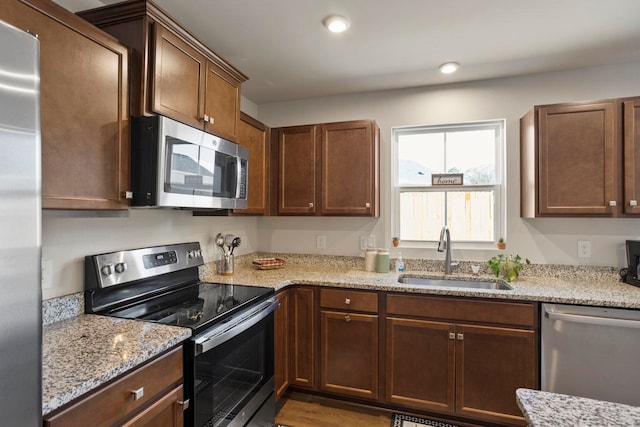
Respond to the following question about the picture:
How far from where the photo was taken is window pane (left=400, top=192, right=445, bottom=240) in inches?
115

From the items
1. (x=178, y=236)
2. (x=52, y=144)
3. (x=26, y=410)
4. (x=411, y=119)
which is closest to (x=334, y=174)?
(x=411, y=119)

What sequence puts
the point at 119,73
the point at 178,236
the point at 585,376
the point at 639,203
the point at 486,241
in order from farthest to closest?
the point at 486,241 → the point at 178,236 → the point at 639,203 → the point at 585,376 → the point at 119,73

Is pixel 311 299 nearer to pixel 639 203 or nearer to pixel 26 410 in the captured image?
pixel 26 410

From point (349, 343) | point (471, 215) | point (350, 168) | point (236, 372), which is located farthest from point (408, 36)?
point (236, 372)

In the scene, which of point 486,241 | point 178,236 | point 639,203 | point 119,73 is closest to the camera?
point 119,73

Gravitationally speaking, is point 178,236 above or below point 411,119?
below

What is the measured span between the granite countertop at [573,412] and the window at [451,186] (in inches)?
80.6

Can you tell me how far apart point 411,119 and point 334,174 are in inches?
32.7

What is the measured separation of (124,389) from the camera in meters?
1.14


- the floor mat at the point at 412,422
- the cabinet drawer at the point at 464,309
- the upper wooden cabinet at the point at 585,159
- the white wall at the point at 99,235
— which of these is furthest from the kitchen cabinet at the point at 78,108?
the upper wooden cabinet at the point at 585,159

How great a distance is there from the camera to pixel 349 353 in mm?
2379

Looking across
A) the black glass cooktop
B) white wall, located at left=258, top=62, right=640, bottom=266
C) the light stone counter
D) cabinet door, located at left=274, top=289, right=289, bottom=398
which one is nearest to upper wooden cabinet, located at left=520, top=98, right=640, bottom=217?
white wall, located at left=258, top=62, right=640, bottom=266

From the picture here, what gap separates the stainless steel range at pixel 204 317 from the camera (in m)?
1.50

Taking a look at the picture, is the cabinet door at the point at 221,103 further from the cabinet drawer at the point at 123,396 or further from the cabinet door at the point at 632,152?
the cabinet door at the point at 632,152
